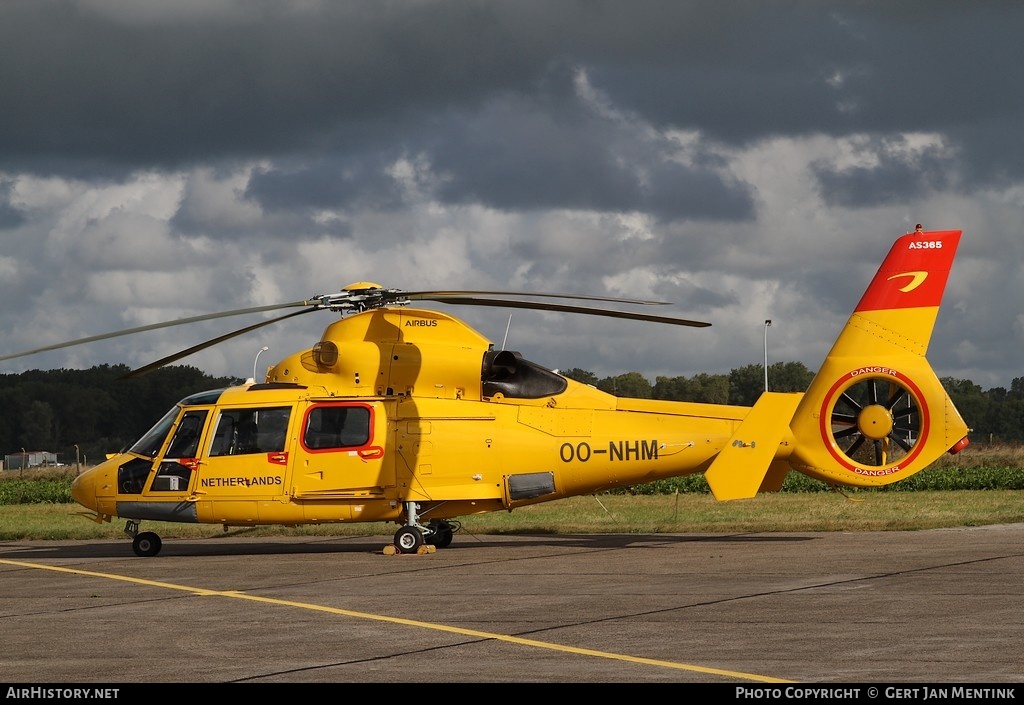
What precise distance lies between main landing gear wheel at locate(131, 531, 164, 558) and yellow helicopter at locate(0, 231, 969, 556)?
0.80 meters

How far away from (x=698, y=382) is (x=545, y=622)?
211ft

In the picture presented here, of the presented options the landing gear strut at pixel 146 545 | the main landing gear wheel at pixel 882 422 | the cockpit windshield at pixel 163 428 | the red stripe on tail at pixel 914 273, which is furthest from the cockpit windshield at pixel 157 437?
the red stripe on tail at pixel 914 273

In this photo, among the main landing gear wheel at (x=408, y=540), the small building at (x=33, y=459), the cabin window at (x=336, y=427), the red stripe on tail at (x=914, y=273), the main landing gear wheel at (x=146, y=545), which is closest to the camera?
the main landing gear wheel at (x=408, y=540)

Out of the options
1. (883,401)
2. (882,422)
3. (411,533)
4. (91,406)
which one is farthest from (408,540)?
(91,406)

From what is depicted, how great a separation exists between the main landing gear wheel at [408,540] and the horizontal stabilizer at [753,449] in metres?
4.69

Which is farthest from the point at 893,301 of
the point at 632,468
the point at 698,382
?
the point at 698,382

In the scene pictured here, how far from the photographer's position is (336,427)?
19.3m

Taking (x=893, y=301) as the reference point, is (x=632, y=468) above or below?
below

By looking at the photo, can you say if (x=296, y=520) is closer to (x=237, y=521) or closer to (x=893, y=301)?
(x=237, y=521)

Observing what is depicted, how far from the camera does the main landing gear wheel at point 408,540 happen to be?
1898 centimetres

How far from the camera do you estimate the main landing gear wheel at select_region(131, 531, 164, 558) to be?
20.2 metres

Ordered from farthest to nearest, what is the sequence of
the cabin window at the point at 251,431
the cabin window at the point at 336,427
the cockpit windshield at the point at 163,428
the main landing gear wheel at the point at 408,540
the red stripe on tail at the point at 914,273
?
the cockpit windshield at the point at 163,428 → the red stripe on tail at the point at 914,273 → the cabin window at the point at 251,431 → the cabin window at the point at 336,427 → the main landing gear wheel at the point at 408,540

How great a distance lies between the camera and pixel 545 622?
466 inches

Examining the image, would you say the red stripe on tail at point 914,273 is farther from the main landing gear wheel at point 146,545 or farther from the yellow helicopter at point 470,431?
the main landing gear wheel at point 146,545
